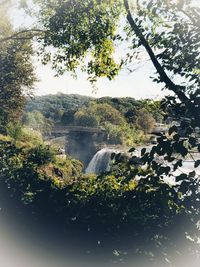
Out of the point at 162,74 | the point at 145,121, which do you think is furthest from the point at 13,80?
the point at 145,121

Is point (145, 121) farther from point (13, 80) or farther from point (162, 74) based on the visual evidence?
point (162, 74)

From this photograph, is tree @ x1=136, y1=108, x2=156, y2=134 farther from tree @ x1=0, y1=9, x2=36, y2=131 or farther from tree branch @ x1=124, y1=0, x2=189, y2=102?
tree branch @ x1=124, y1=0, x2=189, y2=102

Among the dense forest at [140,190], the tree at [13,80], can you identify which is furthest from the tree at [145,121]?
the dense forest at [140,190]

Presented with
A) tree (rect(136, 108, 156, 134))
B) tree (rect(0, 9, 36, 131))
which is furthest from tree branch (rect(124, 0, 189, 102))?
tree (rect(136, 108, 156, 134))

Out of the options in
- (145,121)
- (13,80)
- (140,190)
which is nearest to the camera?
(140,190)

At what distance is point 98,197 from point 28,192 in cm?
151

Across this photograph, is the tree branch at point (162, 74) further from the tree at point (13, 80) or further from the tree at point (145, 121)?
the tree at point (145, 121)

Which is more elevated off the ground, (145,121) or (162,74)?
(145,121)

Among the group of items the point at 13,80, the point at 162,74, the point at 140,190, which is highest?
the point at 13,80

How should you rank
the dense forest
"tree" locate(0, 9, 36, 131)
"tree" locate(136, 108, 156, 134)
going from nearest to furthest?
the dense forest
"tree" locate(0, 9, 36, 131)
"tree" locate(136, 108, 156, 134)

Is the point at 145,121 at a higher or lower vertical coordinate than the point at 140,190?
higher

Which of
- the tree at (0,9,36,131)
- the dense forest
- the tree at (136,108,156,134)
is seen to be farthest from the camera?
the tree at (136,108,156,134)

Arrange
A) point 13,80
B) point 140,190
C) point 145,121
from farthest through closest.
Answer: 1. point 145,121
2. point 13,80
3. point 140,190

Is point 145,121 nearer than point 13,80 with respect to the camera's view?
No
